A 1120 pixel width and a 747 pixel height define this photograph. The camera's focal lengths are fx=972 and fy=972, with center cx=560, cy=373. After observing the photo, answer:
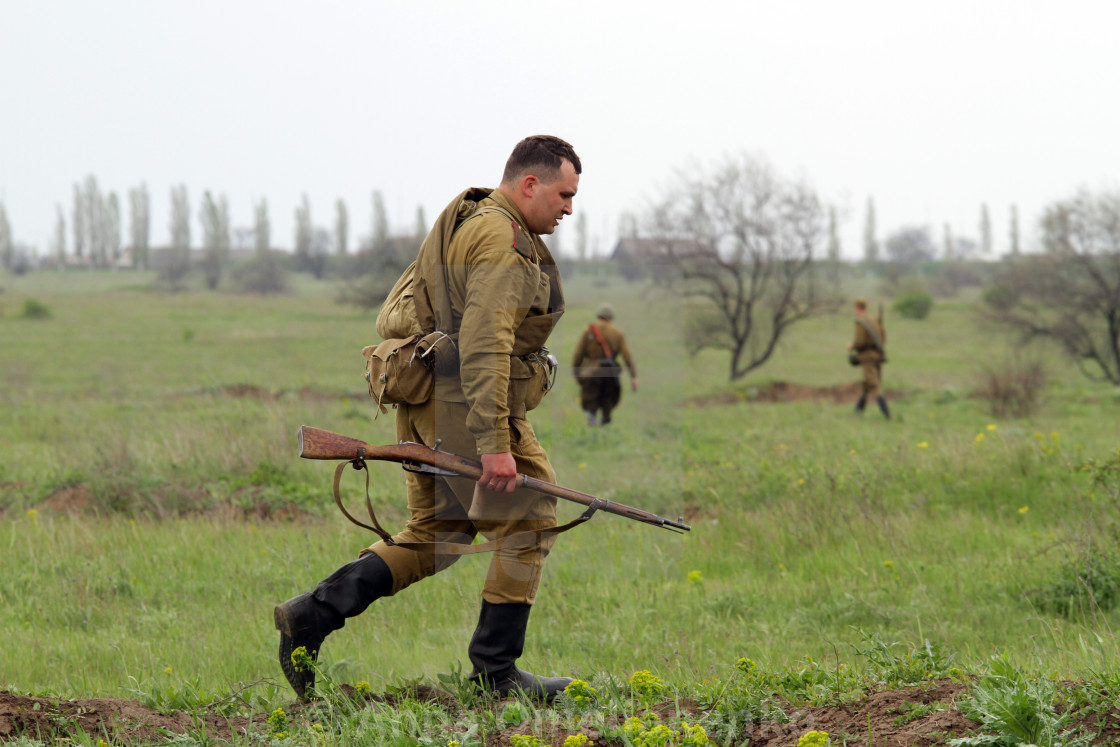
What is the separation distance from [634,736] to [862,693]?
30.7 inches

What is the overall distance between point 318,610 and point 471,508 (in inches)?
24.8

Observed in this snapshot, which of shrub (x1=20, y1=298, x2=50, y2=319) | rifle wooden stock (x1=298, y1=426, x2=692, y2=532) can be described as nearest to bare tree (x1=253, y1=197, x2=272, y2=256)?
shrub (x1=20, y1=298, x2=50, y2=319)

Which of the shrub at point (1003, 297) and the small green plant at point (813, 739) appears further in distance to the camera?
the shrub at point (1003, 297)

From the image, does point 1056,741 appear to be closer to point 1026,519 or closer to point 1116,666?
point 1116,666

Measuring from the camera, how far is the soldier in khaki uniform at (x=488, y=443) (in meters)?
3.23

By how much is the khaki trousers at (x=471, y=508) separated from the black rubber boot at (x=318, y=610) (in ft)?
0.29

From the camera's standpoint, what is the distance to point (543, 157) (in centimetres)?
334

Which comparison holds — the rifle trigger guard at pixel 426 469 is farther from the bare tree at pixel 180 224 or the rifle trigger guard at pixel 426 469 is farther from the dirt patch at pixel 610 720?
the bare tree at pixel 180 224

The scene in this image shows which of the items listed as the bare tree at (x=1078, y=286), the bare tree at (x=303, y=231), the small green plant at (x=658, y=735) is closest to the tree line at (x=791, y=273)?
the bare tree at (x=1078, y=286)

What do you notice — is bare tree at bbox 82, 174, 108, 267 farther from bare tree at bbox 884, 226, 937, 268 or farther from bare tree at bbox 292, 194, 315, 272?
bare tree at bbox 884, 226, 937, 268

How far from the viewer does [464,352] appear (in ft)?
10.3

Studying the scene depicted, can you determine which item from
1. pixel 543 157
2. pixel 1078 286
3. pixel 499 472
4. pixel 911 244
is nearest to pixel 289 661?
pixel 499 472

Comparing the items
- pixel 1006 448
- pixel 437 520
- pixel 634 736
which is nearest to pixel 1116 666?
pixel 634 736

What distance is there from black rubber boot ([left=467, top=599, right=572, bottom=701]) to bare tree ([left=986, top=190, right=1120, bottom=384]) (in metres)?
20.9
